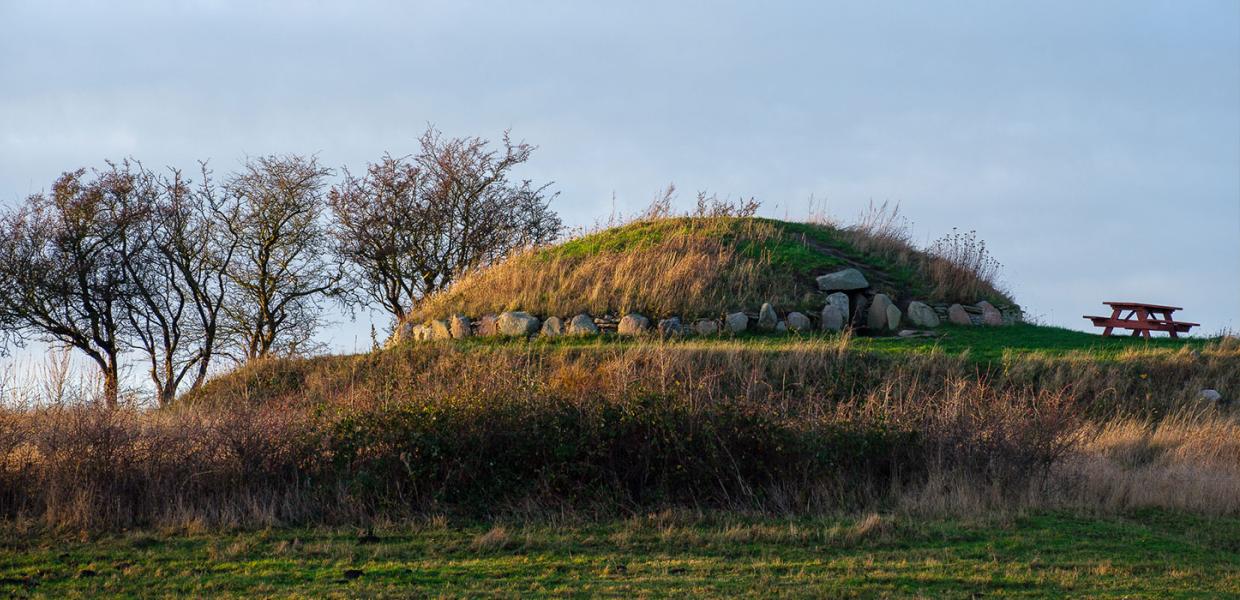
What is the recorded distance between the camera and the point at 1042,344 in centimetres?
2142

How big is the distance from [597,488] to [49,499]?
5813 mm

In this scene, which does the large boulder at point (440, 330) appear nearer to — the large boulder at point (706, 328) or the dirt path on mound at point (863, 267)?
the large boulder at point (706, 328)

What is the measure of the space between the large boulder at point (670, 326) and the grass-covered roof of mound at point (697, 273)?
1.03ft

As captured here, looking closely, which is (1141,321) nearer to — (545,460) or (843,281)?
(843,281)

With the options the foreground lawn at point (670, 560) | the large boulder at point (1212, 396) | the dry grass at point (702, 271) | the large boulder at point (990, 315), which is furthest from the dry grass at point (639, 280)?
the foreground lawn at point (670, 560)

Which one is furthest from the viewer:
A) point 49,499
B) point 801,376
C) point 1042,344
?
point 1042,344

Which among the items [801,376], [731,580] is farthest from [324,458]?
[801,376]

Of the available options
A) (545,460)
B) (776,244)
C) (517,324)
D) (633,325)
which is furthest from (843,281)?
(545,460)

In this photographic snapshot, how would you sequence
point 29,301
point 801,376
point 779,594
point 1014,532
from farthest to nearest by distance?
point 29,301 < point 801,376 < point 1014,532 < point 779,594

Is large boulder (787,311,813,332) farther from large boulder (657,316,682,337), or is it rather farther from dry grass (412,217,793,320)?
large boulder (657,316,682,337)

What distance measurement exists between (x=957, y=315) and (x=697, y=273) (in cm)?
540

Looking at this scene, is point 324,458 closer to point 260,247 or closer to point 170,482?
point 170,482

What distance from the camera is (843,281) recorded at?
74.3ft

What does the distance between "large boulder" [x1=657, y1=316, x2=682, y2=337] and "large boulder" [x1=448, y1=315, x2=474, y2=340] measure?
399cm
